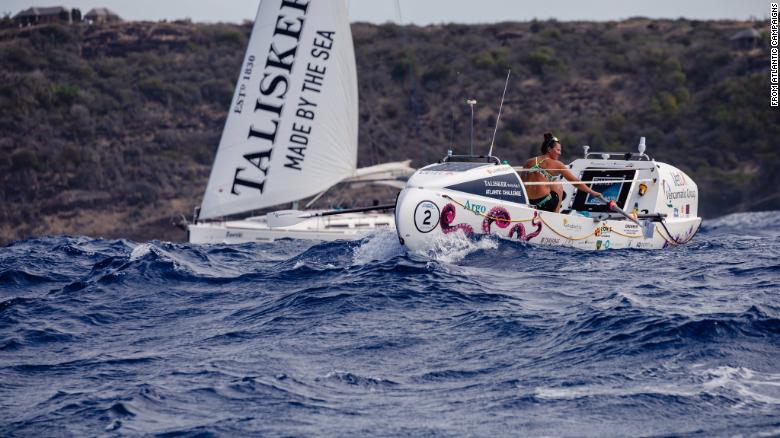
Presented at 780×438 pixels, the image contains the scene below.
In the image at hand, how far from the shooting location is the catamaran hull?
606 inches

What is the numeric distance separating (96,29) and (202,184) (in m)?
24.5

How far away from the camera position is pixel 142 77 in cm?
5750

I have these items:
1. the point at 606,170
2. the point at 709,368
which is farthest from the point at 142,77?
the point at 709,368

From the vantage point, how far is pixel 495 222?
15867mm

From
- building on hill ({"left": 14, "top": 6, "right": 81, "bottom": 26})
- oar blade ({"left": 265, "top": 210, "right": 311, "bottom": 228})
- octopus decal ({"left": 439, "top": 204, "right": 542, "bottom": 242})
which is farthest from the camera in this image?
building on hill ({"left": 14, "top": 6, "right": 81, "bottom": 26})

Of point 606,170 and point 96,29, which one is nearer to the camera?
point 606,170

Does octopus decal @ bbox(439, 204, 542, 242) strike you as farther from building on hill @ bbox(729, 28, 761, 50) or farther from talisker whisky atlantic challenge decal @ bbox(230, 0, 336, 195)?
building on hill @ bbox(729, 28, 761, 50)

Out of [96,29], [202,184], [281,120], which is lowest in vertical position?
[202,184]

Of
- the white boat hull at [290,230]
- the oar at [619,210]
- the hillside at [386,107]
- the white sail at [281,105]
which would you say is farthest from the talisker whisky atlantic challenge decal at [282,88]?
the hillside at [386,107]

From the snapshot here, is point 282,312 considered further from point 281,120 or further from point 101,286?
point 281,120

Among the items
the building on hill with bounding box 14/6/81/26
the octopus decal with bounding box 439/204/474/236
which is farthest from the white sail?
the building on hill with bounding box 14/6/81/26

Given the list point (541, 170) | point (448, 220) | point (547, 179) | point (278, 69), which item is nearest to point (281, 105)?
point (278, 69)

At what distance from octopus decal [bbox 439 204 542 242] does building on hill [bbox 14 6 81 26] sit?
184 ft

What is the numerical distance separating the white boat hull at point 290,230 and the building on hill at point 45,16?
143ft
